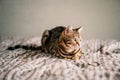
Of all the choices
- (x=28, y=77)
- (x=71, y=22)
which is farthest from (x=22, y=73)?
(x=71, y=22)

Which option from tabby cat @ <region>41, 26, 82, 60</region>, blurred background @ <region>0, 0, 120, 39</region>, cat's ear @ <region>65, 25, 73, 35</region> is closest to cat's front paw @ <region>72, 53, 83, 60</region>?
tabby cat @ <region>41, 26, 82, 60</region>

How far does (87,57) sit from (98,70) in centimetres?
37

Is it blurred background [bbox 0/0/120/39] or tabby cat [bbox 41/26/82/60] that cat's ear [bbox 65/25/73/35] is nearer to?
tabby cat [bbox 41/26/82/60]

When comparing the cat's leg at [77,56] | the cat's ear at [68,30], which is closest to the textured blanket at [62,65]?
the cat's leg at [77,56]

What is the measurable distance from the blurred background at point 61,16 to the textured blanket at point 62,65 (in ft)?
2.12

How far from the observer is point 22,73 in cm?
129

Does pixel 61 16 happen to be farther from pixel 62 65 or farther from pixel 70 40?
pixel 62 65

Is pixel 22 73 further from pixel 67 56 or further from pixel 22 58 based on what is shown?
pixel 67 56

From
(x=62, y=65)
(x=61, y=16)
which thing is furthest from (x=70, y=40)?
(x=61, y=16)

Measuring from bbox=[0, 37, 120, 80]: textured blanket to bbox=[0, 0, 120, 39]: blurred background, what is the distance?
65cm

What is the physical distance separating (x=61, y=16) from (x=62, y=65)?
1.40 meters

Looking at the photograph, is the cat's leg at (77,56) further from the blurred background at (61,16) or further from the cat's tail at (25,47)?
the blurred background at (61,16)

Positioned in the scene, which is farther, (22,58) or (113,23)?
(113,23)

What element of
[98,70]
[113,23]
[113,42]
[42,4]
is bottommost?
[98,70]
